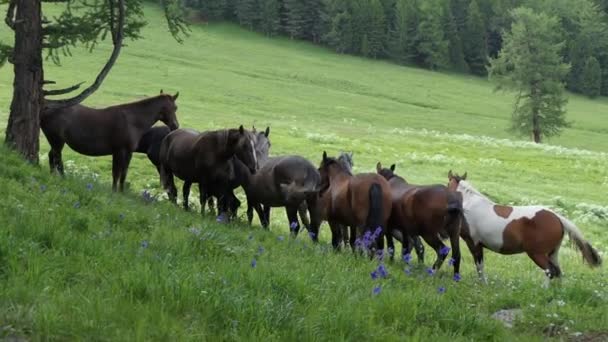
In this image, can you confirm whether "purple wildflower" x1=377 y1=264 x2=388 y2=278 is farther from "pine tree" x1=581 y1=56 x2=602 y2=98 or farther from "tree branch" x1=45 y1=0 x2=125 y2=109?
"pine tree" x1=581 y1=56 x2=602 y2=98

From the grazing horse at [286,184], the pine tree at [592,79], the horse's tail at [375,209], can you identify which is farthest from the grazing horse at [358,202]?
the pine tree at [592,79]

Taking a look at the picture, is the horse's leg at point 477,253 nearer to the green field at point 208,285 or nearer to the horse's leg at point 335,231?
the green field at point 208,285

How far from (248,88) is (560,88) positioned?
116 ft

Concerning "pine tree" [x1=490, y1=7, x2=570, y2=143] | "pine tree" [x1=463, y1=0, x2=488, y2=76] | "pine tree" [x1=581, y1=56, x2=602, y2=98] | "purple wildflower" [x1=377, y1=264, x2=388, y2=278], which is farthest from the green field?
"pine tree" [x1=463, y1=0, x2=488, y2=76]

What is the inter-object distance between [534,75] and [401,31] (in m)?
60.5

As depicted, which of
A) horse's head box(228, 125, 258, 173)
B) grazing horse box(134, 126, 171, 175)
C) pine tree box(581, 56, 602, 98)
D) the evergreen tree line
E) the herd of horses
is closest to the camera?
the herd of horses

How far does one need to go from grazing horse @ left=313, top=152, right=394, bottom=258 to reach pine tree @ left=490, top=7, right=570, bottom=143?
65649 mm

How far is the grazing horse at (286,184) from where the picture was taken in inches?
528

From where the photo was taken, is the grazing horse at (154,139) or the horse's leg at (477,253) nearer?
the horse's leg at (477,253)

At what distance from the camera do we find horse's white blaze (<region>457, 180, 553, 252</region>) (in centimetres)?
1169

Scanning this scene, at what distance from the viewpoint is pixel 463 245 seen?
18.5 m

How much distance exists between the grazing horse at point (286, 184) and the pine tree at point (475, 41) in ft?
435

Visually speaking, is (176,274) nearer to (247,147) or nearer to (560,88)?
(247,147)

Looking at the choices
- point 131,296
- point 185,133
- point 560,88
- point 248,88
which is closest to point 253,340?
point 131,296
